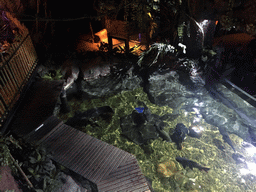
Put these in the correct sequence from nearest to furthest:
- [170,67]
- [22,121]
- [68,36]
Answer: [22,121] < [170,67] < [68,36]

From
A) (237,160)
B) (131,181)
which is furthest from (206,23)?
(131,181)

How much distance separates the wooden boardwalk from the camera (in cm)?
388

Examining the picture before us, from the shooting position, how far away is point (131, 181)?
3916 mm

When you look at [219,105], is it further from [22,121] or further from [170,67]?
[22,121]

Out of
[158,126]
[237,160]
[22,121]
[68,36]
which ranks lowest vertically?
[237,160]

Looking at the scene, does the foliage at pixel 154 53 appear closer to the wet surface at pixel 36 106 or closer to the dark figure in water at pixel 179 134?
the dark figure in water at pixel 179 134

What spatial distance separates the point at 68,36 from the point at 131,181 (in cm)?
1096

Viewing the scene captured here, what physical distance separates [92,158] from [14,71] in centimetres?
397

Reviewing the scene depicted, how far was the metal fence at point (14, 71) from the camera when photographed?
476 cm

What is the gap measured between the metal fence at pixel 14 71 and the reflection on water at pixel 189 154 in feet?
7.24

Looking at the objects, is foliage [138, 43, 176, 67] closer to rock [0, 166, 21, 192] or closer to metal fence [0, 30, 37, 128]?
metal fence [0, 30, 37, 128]

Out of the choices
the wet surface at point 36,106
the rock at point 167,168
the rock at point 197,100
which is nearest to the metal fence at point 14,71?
the wet surface at point 36,106

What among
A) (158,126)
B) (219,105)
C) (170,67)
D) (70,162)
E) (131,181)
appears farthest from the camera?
(170,67)

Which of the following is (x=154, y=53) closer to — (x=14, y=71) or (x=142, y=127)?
(x=142, y=127)
